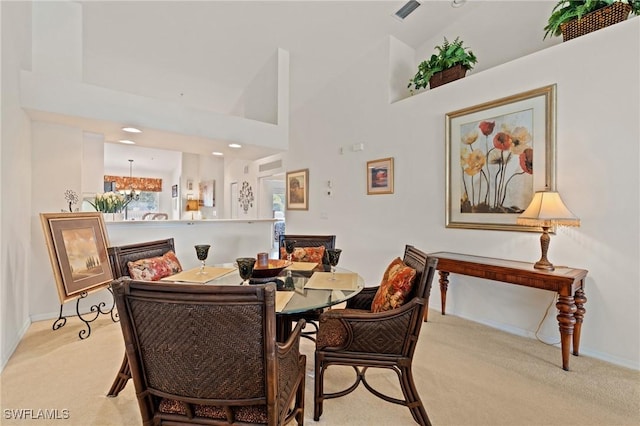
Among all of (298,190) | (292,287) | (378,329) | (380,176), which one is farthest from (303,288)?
(298,190)

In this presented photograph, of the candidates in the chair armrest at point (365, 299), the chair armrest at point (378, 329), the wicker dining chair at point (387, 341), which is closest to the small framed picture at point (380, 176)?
the chair armrest at point (365, 299)

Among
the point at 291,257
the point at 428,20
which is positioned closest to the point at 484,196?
the point at 291,257

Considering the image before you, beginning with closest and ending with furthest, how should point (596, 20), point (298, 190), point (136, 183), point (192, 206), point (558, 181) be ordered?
point (596, 20) < point (558, 181) < point (298, 190) < point (192, 206) < point (136, 183)

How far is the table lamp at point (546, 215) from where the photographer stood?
2.34 meters

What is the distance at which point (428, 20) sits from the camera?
369cm

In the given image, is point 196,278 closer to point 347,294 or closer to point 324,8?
point 347,294

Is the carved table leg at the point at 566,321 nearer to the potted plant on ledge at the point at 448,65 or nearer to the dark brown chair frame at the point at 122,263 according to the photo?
the potted plant on ledge at the point at 448,65

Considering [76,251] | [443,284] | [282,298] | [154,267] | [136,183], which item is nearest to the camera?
[282,298]

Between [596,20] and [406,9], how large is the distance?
73.7 inches

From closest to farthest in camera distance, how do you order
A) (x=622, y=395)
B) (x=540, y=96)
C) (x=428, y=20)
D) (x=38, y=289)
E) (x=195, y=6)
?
(x=622, y=395) < (x=540, y=96) < (x=38, y=289) < (x=195, y=6) < (x=428, y=20)

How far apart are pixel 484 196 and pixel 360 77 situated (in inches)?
99.6

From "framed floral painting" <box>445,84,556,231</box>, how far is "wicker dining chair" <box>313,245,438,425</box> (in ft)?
5.99

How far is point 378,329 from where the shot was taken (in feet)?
5.22

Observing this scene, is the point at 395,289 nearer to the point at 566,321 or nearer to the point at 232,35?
the point at 566,321
